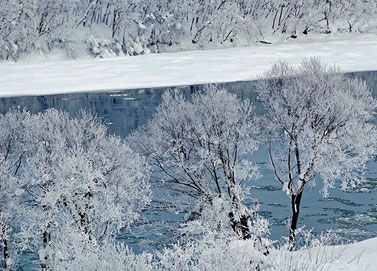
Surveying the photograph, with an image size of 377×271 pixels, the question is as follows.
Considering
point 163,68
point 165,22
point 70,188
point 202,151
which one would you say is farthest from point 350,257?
point 165,22

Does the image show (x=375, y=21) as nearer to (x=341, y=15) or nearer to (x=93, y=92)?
(x=341, y=15)

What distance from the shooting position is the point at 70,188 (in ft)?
90.8

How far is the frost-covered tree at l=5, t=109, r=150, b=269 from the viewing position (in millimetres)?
26391

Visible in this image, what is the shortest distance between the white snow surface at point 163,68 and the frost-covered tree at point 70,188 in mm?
25759

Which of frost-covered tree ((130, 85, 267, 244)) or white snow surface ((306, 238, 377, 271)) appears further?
frost-covered tree ((130, 85, 267, 244))

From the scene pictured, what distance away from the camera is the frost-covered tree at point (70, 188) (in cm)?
2639

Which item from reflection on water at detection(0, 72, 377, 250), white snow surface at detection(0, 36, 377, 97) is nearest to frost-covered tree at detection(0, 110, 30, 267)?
reflection on water at detection(0, 72, 377, 250)

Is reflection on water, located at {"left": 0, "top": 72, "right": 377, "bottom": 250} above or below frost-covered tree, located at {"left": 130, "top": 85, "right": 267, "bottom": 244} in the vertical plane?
below

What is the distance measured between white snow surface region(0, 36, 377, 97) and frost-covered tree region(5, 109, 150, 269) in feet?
84.5

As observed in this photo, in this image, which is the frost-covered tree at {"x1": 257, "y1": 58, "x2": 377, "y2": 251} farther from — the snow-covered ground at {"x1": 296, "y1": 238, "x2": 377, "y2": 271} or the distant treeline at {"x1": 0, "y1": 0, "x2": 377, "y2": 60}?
the distant treeline at {"x1": 0, "y1": 0, "x2": 377, "y2": 60}

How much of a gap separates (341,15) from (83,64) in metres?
44.4

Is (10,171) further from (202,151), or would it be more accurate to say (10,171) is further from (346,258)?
(346,258)

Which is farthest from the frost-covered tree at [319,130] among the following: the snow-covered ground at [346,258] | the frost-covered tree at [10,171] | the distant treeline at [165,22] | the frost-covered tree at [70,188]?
the distant treeline at [165,22]

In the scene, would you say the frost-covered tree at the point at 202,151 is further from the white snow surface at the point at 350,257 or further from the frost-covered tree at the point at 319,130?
the white snow surface at the point at 350,257
